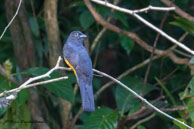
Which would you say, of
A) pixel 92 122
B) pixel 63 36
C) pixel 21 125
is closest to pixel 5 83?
pixel 21 125

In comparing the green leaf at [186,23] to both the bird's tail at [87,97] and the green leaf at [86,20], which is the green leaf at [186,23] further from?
the bird's tail at [87,97]

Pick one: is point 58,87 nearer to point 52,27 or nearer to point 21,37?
point 52,27

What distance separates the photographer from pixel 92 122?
12.1 ft

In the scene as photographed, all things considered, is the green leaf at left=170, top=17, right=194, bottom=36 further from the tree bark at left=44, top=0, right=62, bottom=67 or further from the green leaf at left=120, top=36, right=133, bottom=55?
the tree bark at left=44, top=0, right=62, bottom=67

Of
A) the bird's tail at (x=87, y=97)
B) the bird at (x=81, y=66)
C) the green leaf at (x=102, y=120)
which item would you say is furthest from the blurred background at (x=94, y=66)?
the bird's tail at (x=87, y=97)

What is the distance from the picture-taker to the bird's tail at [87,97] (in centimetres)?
295

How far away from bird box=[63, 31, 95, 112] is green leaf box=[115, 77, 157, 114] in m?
0.72

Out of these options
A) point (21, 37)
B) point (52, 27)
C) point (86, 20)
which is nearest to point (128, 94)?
point (86, 20)

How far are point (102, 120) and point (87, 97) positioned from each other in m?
0.70

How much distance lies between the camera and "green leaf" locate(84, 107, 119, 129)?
3.61 metres

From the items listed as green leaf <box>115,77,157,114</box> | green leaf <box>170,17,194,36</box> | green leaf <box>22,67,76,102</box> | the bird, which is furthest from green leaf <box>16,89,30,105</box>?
green leaf <box>170,17,194,36</box>

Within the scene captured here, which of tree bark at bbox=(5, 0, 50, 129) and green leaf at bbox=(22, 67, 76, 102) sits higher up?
tree bark at bbox=(5, 0, 50, 129)

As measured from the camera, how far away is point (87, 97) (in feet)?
10.1

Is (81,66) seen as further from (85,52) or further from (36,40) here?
(36,40)
